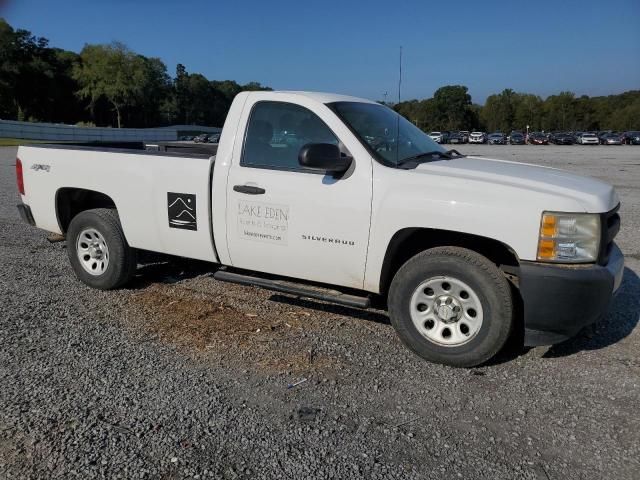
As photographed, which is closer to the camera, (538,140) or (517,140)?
(538,140)

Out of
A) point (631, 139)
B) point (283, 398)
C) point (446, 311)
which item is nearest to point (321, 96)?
point (446, 311)

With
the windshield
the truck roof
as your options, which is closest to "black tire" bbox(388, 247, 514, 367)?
the windshield

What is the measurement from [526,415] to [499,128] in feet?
457

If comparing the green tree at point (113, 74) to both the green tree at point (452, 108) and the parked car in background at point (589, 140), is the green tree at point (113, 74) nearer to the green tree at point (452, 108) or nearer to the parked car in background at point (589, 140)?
the parked car in background at point (589, 140)

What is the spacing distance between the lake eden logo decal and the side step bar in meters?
0.52

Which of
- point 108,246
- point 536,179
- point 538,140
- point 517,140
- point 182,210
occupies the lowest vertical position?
point 517,140

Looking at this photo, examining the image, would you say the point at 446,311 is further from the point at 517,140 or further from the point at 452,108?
the point at 452,108

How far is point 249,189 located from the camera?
4547 mm

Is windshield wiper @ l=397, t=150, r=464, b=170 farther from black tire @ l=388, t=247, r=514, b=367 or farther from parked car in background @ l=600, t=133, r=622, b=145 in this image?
parked car in background @ l=600, t=133, r=622, b=145

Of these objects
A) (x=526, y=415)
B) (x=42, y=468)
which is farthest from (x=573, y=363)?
(x=42, y=468)

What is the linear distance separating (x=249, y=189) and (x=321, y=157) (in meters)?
0.81

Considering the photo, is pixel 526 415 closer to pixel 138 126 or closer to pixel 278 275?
pixel 278 275

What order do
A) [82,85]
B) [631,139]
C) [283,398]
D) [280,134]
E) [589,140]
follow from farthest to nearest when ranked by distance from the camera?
[82,85], [589,140], [631,139], [280,134], [283,398]

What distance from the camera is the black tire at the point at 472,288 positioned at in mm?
3801
